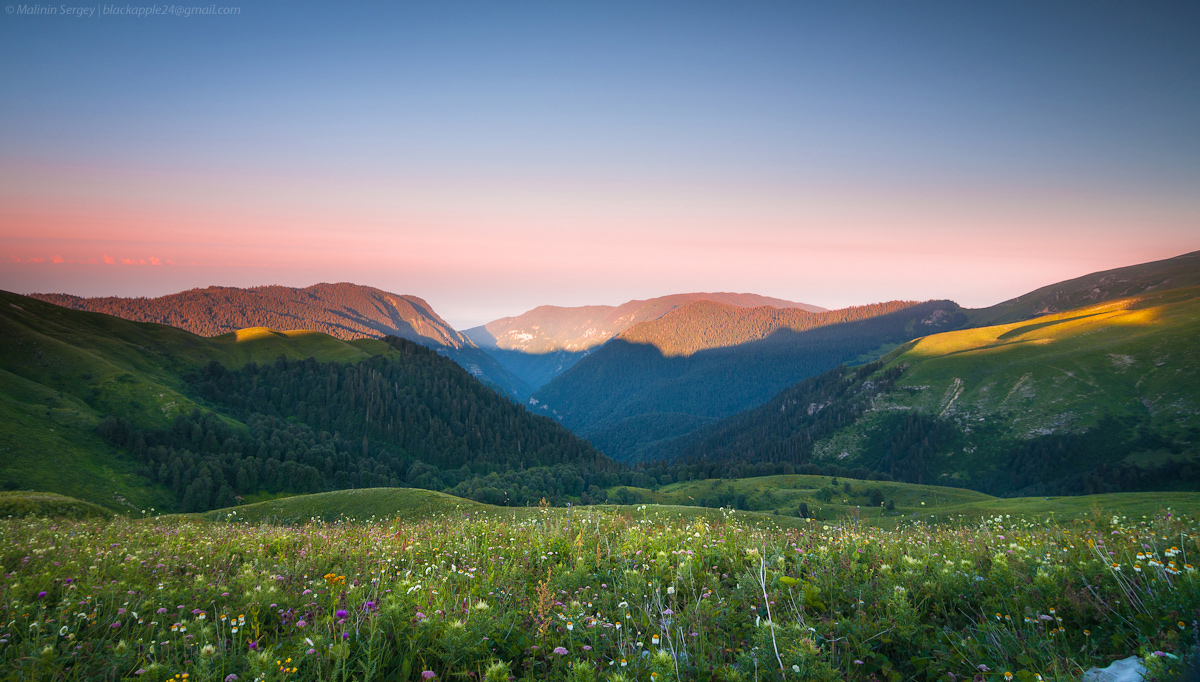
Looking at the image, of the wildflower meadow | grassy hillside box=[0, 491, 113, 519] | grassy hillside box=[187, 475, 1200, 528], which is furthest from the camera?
grassy hillside box=[187, 475, 1200, 528]

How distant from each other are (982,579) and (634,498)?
143 m

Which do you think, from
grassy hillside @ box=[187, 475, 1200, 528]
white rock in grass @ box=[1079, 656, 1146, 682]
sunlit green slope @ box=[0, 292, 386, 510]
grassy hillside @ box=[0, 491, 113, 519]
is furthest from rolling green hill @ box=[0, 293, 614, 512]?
white rock in grass @ box=[1079, 656, 1146, 682]

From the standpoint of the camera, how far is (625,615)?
20.6 ft

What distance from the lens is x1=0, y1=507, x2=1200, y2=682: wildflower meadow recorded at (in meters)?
5.04

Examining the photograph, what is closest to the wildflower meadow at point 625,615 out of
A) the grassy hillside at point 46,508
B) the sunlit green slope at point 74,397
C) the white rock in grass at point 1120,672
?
the white rock in grass at point 1120,672

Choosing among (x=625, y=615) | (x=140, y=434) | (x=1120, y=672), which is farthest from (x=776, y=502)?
(x=140, y=434)

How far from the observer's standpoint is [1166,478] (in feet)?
547

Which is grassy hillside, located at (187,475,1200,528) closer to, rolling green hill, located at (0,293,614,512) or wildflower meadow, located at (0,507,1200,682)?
wildflower meadow, located at (0,507,1200,682)

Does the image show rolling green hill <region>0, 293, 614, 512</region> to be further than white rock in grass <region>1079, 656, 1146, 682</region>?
Yes

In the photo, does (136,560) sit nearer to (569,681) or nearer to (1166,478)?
(569,681)

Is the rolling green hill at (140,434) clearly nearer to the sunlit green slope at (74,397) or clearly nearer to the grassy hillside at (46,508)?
the sunlit green slope at (74,397)

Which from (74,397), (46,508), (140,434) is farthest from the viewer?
(74,397)

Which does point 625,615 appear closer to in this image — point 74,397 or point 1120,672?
point 1120,672

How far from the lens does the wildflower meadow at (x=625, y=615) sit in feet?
16.5
